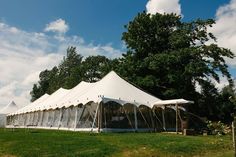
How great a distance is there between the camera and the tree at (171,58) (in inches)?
1430

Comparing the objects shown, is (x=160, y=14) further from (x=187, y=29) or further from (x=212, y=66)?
(x=212, y=66)

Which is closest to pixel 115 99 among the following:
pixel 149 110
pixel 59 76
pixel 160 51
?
pixel 149 110

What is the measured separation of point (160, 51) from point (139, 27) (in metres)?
3.35

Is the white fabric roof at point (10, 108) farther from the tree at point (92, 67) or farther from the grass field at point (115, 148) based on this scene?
the grass field at point (115, 148)

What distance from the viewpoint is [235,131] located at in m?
8.28

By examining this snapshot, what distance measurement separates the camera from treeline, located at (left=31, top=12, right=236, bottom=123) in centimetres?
3638

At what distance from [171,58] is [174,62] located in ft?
1.53

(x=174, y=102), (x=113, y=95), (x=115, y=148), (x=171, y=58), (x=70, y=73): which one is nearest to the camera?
(x=115, y=148)

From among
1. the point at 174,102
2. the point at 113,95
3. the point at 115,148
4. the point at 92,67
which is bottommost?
the point at 115,148

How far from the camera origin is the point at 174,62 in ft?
119

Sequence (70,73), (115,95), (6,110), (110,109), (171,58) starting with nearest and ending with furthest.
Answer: (110,109) → (115,95) → (171,58) → (6,110) → (70,73)

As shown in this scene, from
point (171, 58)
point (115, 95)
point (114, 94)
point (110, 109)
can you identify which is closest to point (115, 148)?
point (110, 109)

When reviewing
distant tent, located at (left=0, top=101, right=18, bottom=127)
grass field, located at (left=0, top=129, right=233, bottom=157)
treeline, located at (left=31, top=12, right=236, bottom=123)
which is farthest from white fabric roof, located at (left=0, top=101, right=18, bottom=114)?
grass field, located at (left=0, top=129, right=233, bottom=157)

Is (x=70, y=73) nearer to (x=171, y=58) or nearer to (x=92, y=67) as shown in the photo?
(x=92, y=67)
